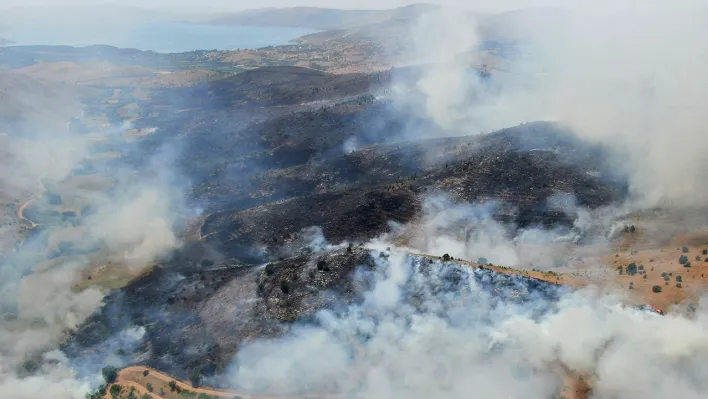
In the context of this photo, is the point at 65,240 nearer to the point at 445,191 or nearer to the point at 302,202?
the point at 302,202

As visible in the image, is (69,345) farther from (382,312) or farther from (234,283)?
(382,312)

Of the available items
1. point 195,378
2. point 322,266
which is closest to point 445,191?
point 322,266

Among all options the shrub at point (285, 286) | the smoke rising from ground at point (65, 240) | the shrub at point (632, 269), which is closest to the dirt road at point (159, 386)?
the smoke rising from ground at point (65, 240)

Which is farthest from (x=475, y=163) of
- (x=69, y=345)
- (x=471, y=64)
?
(x=471, y=64)

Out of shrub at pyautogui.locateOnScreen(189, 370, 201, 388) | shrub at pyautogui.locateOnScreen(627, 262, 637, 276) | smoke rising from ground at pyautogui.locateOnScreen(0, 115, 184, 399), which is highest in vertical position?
shrub at pyautogui.locateOnScreen(627, 262, 637, 276)

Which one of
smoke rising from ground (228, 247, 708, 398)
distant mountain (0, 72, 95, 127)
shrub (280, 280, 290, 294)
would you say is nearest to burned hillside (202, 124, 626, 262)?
shrub (280, 280, 290, 294)

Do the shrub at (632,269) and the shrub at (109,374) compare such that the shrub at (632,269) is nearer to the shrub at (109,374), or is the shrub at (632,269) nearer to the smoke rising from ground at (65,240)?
the shrub at (109,374)

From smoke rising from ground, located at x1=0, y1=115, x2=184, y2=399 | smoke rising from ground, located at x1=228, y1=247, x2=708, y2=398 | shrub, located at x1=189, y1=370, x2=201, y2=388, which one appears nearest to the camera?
smoke rising from ground, located at x1=228, y1=247, x2=708, y2=398

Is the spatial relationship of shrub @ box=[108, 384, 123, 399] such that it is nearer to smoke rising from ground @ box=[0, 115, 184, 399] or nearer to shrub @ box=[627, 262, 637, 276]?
smoke rising from ground @ box=[0, 115, 184, 399]

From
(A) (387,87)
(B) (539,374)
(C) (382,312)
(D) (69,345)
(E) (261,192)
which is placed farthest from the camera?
(A) (387,87)
